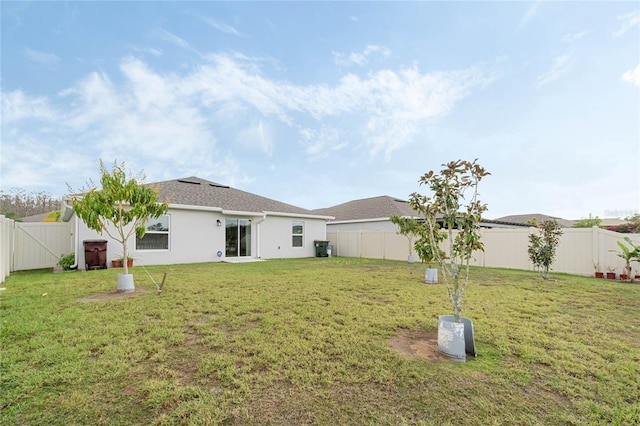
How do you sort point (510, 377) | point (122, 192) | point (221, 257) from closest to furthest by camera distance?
point (510, 377) → point (122, 192) → point (221, 257)

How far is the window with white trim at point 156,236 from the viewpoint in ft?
39.5

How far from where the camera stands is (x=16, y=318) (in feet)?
15.1

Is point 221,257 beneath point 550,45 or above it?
beneath

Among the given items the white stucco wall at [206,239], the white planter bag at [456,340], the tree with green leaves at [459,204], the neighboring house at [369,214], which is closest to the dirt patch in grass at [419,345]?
the white planter bag at [456,340]

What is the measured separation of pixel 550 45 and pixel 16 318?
16.5m

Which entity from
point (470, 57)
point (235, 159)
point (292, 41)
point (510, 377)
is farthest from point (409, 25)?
point (510, 377)

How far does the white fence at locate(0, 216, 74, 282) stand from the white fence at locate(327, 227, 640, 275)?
15483 millimetres

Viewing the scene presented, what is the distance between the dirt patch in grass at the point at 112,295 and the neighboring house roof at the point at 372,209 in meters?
15.6

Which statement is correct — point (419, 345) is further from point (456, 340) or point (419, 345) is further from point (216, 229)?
point (216, 229)

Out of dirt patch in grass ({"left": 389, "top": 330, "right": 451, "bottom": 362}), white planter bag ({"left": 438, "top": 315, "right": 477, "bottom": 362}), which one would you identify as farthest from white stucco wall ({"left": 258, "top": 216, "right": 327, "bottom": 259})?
white planter bag ({"left": 438, "top": 315, "right": 477, "bottom": 362})

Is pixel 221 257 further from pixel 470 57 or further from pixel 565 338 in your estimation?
pixel 470 57

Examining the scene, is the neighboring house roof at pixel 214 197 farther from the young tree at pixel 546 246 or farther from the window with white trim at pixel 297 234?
the young tree at pixel 546 246

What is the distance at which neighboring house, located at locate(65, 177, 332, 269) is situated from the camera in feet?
40.0

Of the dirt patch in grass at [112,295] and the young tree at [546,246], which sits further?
the young tree at [546,246]
